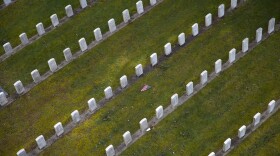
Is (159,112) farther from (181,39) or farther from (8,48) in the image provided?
(8,48)

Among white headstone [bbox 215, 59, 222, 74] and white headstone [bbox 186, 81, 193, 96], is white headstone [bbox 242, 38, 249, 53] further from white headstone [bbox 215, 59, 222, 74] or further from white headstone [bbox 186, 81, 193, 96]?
white headstone [bbox 186, 81, 193, 96]

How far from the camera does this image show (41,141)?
67.9 ft

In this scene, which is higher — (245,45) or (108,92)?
(245,45)

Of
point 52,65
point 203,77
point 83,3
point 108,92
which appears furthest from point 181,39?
point 52,65

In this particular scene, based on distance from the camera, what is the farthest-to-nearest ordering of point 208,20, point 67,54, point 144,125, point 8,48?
point 208,20
point 8,48
point 67,54
point 144,125

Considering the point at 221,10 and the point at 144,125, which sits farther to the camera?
the point at 221,10

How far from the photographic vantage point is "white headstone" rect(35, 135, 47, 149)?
20523 mm

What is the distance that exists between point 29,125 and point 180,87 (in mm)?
5466

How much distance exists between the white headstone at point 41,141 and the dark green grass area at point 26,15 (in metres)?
5.36

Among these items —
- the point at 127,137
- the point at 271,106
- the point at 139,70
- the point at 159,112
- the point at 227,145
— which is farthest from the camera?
the point at 139,70

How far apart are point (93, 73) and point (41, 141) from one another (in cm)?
372

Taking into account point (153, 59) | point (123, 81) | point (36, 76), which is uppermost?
point (36, 76)

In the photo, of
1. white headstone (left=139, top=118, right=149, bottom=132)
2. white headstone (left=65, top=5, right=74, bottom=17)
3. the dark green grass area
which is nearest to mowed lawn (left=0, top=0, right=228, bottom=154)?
white headstone (left=65, top=5, right=74, bottom=17)

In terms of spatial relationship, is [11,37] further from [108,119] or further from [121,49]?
[108,119]
